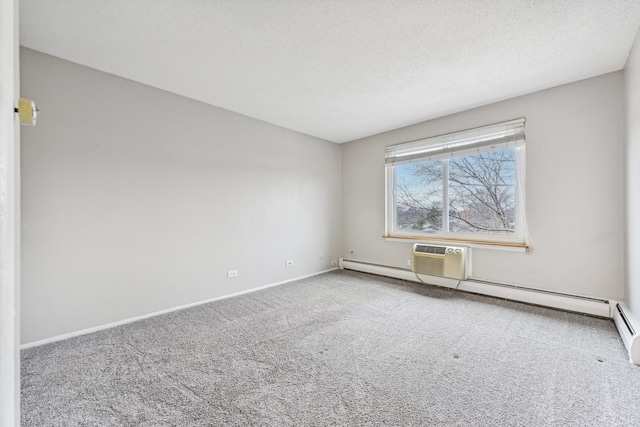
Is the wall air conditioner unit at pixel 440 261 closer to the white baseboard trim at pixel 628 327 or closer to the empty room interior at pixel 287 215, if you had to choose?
the empty room interior at pixel 287 215

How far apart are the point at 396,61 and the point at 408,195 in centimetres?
237

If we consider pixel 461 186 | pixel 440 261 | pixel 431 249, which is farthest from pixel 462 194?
pixel 440 261

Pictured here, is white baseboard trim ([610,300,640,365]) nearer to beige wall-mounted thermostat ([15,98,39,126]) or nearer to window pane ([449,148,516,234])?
window pane ([449,148,516,234])

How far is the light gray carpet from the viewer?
1.54m

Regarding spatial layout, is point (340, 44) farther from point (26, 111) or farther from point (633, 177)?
point (633, 177)

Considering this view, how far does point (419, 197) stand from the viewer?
170 inches

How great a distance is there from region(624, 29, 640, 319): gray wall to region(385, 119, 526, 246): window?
849mm

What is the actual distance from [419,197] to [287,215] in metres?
2.11

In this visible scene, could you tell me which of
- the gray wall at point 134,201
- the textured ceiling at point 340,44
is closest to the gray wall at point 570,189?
the textured ceiling at point 340,44

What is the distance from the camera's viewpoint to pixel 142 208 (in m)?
2.86

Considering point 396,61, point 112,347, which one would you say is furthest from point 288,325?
point 396,61

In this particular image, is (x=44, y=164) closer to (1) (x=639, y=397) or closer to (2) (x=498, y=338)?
(2) (x=498, y=338)

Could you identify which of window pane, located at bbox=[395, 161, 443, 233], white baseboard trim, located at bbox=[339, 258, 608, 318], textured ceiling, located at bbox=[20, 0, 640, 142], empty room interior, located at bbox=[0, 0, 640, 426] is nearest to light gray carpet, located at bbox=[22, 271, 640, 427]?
empty room interior, located at bbox=[0, 0, 640, 426]

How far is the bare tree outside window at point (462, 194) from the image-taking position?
3439 mm
